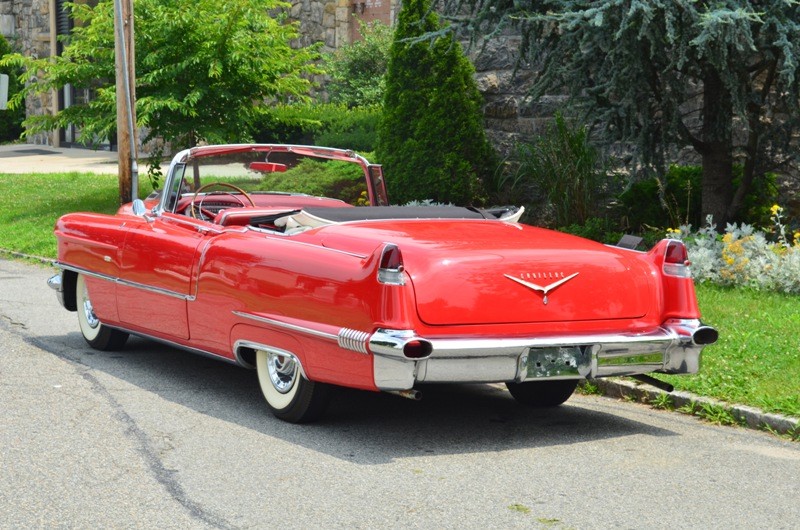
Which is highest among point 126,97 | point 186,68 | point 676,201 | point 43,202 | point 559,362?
point 186,68

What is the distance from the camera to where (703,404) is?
7020 millimetres

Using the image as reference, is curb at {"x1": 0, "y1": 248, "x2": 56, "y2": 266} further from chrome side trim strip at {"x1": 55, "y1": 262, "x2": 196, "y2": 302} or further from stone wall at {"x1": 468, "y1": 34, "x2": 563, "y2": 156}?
chrome side trim strip at {"x1": 55, "y1": 262, "x2": 196, "y2": 302}

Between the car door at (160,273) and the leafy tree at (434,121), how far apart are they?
24.6ft

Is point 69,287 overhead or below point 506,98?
below

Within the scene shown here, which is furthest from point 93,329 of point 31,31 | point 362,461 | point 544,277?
point 31,31

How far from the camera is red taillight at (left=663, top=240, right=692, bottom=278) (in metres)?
6.63

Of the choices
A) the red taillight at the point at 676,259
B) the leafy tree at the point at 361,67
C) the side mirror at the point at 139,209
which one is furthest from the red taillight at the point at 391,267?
the leafy tree at the point at 361,67

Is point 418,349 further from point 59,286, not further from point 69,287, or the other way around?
point 59,286

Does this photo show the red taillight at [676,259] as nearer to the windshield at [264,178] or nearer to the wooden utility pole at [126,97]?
the windshield at [264,178]

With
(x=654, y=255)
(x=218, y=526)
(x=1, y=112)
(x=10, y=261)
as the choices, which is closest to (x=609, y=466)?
(x=654, y=255)

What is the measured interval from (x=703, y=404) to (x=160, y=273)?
3291 mm

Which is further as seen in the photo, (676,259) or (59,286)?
(59,286)

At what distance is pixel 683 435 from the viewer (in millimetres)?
6566

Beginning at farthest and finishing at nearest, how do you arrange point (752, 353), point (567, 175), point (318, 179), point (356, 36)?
point (356, 36), point (567, 175), point (318, 179), point (752, 353)
